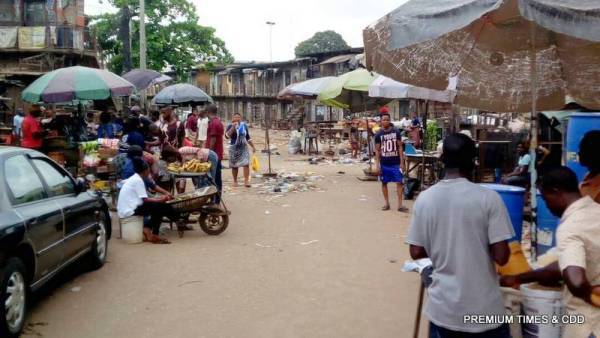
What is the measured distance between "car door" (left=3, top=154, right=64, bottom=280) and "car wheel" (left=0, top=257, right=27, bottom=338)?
25 centimetres

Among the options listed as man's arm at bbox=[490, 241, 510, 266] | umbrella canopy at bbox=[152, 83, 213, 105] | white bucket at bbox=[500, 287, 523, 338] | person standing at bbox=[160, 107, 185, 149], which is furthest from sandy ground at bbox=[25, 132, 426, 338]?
umbrella canopy at bbox=[152, 83, 213, 105]

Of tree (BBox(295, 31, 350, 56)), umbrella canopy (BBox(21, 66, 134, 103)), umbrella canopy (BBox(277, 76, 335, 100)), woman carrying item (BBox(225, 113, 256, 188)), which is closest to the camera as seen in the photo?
umbrella canopy (BBox(21, 66, 134, 103))

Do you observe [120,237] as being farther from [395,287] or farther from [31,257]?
[395,287]

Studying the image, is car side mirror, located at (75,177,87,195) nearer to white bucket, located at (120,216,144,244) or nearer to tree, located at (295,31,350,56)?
white bucket, located at (120,216,144,244)

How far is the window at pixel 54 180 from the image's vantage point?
5.44 meters

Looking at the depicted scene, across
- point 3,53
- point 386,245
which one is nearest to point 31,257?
point 386,245

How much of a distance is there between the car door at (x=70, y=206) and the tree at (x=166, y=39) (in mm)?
27455

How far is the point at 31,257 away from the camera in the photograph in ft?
15.1

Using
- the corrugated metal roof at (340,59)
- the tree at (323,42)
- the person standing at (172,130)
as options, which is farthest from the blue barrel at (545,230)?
the tree at (323,42)

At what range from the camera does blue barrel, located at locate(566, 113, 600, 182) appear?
6.04 meters

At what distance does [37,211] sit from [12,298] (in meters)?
0.79

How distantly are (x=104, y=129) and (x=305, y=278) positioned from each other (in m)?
7.48

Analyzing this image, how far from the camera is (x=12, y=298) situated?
4.32 meters

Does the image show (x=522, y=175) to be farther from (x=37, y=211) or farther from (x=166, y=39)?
(x=166, y=39)
